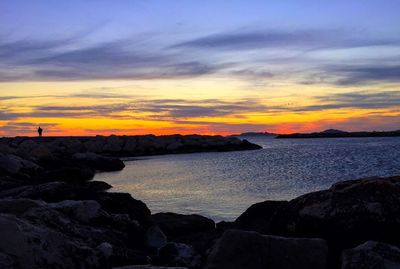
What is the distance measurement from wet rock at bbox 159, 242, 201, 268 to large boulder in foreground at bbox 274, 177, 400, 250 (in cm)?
141

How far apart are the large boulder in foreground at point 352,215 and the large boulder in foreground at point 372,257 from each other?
123 cm

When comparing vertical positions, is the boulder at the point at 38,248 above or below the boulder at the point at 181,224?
above

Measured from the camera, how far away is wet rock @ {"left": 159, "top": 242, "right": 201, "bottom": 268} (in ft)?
25.6

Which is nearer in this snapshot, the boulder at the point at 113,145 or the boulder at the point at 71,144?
the boulder at the point at 71,144

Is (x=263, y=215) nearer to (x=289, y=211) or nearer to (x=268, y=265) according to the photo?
(x=289, y=211)

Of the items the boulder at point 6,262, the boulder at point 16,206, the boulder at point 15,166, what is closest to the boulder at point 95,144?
the boulder at point 15,166

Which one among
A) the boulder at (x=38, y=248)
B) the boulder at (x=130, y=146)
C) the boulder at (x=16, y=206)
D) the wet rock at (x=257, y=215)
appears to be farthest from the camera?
the boulder at (x=130, y=146)

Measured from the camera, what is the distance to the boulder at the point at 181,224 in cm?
1231

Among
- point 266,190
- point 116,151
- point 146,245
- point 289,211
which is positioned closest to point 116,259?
point 146,245

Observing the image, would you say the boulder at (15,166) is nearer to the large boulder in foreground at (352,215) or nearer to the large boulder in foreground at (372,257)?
the large boulder in foreground at (352,215)

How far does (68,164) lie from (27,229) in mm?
32140

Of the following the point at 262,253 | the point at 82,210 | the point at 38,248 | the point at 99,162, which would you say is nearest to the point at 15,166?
the point at 99,162

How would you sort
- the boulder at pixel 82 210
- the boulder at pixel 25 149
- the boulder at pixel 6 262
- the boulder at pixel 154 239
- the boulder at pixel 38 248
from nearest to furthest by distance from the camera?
the boulder at pixel 6 262 → the boulder at pixel 38 248 → the boulder at pixel 82 210 → the boulder at pixel 154 239 → the boulder at pixel 25 149

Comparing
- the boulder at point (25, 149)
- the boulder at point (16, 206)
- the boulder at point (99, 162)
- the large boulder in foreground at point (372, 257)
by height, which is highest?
the boulder at point (16, 206)
